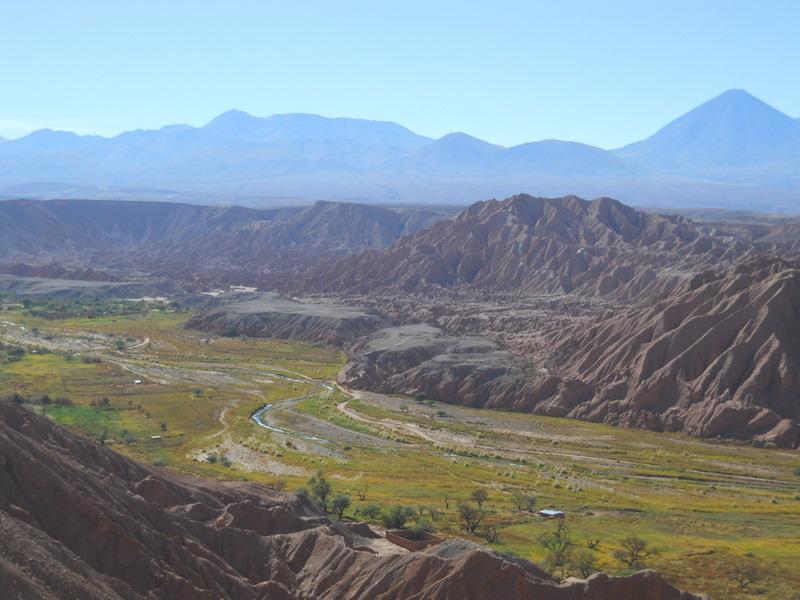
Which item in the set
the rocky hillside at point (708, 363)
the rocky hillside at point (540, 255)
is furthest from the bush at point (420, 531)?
the rocky hillside at point (540, 255)

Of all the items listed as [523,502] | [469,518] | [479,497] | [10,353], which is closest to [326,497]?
Result: [479,497]

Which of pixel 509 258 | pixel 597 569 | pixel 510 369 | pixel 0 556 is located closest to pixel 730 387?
pixel 510 369

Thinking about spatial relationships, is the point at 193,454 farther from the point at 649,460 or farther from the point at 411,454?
the point at 649,460

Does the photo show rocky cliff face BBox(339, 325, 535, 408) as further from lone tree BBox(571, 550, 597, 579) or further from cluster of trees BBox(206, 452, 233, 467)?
lone tree BBox(571, 550, 597, 579)

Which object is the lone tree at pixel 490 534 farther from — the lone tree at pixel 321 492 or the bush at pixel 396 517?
the lone tree at pixel 321 492

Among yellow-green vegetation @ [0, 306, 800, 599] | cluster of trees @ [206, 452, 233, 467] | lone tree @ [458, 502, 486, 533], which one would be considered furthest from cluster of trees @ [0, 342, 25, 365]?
lone tree @ [458, 502, 486, 533]

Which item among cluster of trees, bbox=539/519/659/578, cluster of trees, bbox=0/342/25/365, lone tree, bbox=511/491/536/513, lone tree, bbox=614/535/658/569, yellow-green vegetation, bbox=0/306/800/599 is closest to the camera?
cluster of trees, bbox=539/519/659/578
